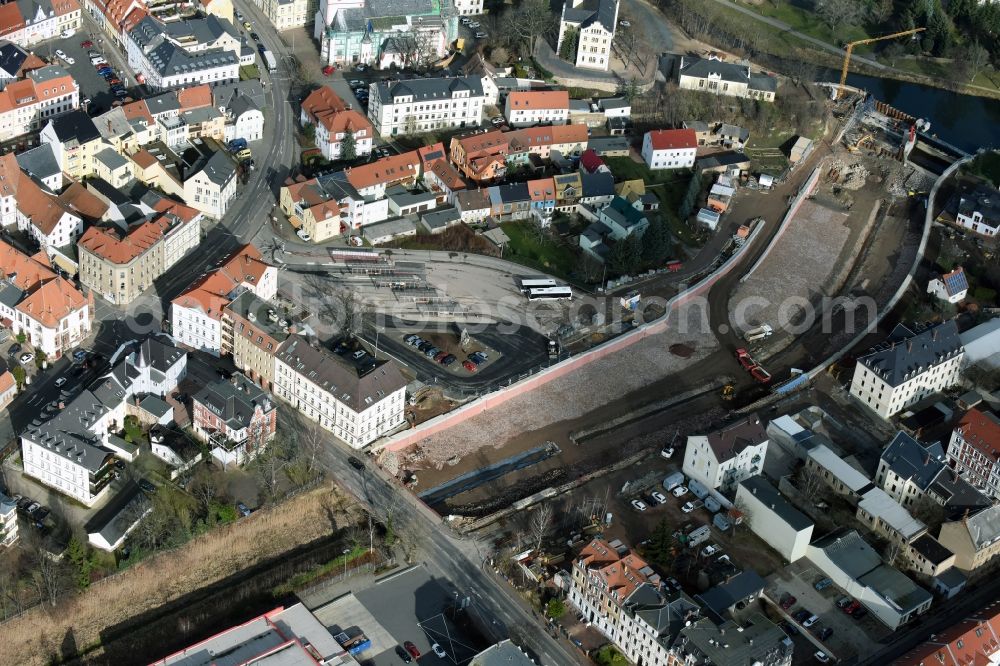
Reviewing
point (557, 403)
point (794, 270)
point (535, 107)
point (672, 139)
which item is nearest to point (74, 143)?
point (535, 107)

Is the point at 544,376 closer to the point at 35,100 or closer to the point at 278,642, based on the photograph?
the point at 278,642

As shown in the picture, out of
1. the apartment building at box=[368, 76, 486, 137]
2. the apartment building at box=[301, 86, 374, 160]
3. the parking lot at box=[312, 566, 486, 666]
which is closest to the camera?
the parking lot at box=[312, 566, 486, 666]

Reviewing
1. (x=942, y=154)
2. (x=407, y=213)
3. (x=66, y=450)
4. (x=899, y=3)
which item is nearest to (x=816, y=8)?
(x=899, y=3)

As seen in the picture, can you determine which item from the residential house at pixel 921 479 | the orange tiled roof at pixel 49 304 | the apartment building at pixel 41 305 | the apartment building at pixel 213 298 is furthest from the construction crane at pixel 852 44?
the orange tiled roof at pixel 49 304

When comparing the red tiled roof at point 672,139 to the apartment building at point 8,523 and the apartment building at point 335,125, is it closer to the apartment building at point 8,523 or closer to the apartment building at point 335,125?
the apartment building at point 335,125

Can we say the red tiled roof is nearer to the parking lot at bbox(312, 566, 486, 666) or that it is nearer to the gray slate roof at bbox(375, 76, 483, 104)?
the gray slate roof at bbox(375, 76, 483, 104)

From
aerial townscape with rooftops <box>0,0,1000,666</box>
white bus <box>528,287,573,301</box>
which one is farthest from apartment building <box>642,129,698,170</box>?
white bus <box>528,287,573,301</box>

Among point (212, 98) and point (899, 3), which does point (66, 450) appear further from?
point (899, 3)
